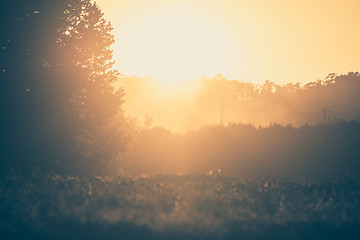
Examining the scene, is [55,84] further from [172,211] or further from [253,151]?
[253,151]

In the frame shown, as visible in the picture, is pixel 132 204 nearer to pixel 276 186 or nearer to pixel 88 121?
pixel 276 186

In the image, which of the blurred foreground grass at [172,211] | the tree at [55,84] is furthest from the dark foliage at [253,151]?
the blurred foreground grass at [172,211]

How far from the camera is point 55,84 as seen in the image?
22.6 meters

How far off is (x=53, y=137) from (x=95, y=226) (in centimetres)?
1526

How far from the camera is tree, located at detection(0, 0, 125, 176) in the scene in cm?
2164

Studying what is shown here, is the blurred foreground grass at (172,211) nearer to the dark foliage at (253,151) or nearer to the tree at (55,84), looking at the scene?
the tree at (55,84)

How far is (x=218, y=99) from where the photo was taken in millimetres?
128375

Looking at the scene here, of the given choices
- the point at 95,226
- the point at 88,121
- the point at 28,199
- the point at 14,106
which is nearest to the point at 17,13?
the point at 14,106

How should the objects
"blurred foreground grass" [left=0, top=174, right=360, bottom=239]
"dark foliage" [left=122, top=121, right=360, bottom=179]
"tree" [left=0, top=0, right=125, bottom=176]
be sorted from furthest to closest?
1. "dark foliage" [left=122, top=121, right=360, bottom=179]
2. "tree" [left=0, top=0, right=125, bottom=176]
3. "blurred foreground grass" [left=0, top=174, right=360, bottom=239]

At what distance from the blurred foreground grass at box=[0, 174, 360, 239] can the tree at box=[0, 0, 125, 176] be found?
10.7 meters

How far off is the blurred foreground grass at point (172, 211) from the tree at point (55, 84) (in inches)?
422

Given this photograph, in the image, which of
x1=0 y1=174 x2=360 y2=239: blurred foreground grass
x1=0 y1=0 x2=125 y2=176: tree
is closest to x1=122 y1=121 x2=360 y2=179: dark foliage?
x1=0 y1=0 x2=125 y2=176: tree

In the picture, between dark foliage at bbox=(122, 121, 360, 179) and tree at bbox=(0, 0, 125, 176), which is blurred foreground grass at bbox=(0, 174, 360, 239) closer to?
tree at bbox=(0, 0, 125, 176)

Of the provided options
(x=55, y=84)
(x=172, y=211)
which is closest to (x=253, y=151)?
(x=55, y=84)
